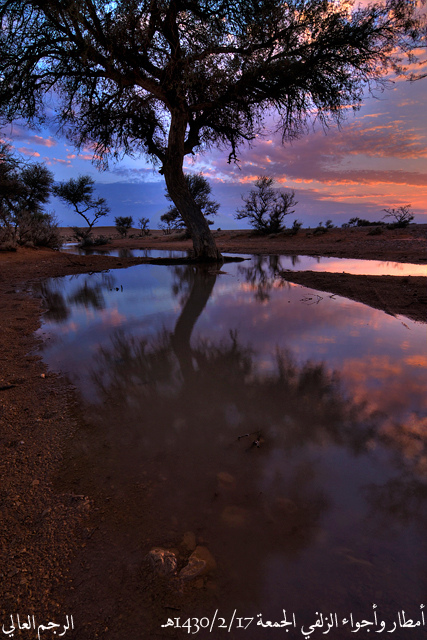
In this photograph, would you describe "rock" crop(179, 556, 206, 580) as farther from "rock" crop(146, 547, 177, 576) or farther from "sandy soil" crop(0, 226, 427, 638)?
"sandy soil" crop(0, 226, 427, 638)

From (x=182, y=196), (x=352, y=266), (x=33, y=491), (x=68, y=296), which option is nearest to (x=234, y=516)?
(x=33, y=491)

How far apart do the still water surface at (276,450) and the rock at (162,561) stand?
0.06 meters

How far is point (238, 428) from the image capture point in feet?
6.54

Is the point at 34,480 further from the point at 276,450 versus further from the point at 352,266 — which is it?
the point at 352,266

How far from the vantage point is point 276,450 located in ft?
5.81

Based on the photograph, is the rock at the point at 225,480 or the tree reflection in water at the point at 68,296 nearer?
the rock at the point at 225,480

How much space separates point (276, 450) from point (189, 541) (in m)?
0.71

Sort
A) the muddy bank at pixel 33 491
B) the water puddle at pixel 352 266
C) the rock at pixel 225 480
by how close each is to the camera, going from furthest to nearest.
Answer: the water puddle at pixel 352 266
the rock at pixel 225 480
the muddy bank at pixel 33 491

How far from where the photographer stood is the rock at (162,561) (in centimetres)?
114

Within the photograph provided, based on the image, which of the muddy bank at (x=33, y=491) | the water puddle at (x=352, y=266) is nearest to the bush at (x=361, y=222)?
the water puddle at (x=352, y=266)

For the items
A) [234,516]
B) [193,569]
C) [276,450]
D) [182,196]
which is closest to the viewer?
[193,569]

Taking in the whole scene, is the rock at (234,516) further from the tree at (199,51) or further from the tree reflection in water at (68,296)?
the tree at (199,51)

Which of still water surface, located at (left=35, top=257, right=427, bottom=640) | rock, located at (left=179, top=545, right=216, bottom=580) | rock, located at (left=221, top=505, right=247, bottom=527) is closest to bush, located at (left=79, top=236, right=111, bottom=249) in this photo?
still water surface, located at (left=35, top=257, right=427, bottom=640)

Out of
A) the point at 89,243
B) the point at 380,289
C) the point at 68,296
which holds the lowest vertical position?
the point at 68,296
